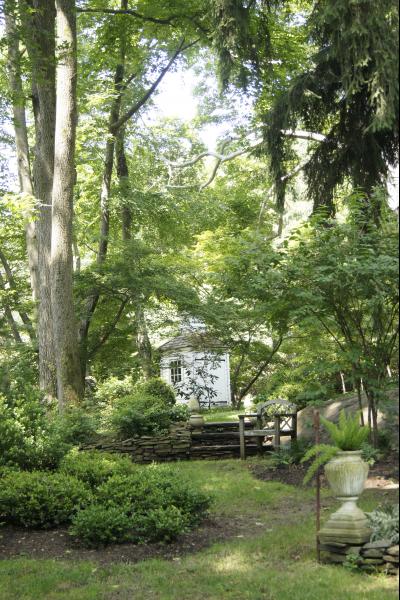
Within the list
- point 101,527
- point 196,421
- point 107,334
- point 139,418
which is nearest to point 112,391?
point 107,334

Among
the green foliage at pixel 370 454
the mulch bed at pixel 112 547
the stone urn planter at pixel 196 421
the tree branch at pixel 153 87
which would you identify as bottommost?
the mulch bed at pixel 112 547

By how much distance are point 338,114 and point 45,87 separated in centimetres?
608

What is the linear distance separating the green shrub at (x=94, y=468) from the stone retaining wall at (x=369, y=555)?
3.14m

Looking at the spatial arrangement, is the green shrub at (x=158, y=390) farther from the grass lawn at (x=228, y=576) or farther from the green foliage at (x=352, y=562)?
the green foliage at (x=352, y=562)

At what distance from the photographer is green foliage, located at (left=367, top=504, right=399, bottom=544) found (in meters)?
4.98

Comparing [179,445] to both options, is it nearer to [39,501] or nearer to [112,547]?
[39,501]

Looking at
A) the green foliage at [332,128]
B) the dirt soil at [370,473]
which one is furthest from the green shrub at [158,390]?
the green foliage at [332,128]

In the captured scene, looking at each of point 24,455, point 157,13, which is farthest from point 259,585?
point 157,13

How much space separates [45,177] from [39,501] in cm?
751

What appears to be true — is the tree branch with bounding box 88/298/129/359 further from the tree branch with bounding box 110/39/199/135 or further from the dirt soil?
the dirt soil

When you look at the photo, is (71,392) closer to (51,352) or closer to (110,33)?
(51,352)

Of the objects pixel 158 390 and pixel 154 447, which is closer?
pixel 154 447

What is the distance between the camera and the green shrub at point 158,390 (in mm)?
13359

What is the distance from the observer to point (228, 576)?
518 centimetres
